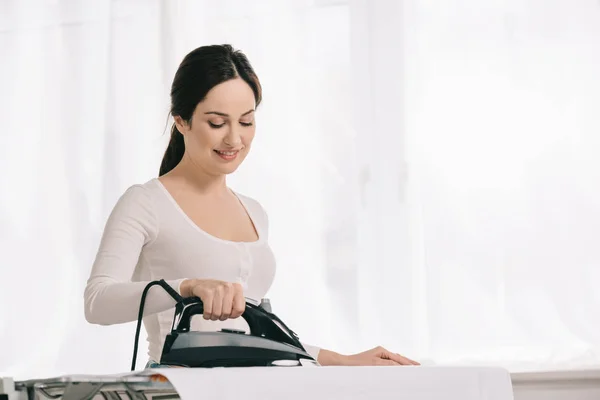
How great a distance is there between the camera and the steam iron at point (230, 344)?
1.06 metres

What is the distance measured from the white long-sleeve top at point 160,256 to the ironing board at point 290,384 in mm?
204

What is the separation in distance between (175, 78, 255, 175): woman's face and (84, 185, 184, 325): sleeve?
0.11 metres

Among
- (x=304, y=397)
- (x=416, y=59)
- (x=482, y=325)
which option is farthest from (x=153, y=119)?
(x=304, y=397)

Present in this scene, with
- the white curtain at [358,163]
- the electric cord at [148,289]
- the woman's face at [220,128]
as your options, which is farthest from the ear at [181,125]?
the white curtain at [358,163]

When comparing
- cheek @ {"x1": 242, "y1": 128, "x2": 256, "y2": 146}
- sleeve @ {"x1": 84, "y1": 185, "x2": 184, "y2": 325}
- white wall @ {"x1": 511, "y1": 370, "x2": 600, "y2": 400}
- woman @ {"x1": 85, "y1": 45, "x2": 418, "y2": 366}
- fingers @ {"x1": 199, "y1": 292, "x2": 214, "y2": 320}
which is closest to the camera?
fingers @ {"x1": 199, "y1": 292, "x2": 214, "y2": 320}

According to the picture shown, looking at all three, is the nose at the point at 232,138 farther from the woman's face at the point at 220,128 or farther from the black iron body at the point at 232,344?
the black iron body at the point at 232,344

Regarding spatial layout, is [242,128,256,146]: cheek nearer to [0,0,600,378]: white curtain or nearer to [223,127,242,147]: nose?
[223,127,242,147]: nose

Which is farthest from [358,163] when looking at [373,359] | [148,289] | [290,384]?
[290,384]

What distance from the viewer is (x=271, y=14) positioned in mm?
2338

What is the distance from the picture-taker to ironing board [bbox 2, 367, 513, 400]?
827 millimetres

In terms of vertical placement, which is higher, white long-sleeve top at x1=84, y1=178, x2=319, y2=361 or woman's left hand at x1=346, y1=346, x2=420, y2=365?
white long-sleeve top at x1=84, y1=178, x2=319, y2=361

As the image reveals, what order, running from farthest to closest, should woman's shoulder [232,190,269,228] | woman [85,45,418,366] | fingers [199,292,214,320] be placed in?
woman's shoulder [232,190,269,228], woman [85,45,418,366], fingers [199,292,214,320]

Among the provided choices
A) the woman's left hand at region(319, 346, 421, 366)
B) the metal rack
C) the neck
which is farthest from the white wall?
the metal rack

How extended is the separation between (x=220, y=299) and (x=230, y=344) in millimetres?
59
